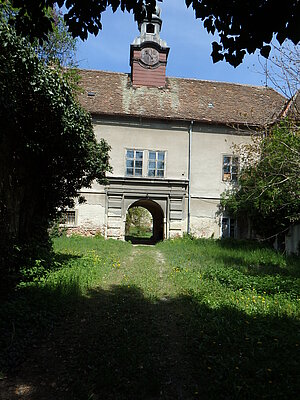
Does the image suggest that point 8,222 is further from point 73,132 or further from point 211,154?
point 211,154

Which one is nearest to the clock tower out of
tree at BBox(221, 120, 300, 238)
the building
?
the building

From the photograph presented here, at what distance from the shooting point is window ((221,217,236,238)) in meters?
18.6

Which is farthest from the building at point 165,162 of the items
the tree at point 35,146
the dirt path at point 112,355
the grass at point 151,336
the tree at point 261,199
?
the dirt path at point 112,355

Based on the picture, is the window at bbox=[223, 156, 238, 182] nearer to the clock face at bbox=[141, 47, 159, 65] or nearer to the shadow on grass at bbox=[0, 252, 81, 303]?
the clock face at bbox=[141, 47, 159, 65]

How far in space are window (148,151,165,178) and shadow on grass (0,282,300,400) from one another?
13.0 meters

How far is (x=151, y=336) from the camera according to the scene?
4.54 metres

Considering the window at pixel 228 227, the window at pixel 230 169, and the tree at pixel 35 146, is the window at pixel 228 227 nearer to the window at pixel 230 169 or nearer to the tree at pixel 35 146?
the window at pixel 230 169

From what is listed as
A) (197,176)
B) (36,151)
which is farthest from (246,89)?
(36,151)

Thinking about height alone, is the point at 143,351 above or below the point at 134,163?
below

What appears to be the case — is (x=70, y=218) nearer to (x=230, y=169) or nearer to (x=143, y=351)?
(x=230, y=169)

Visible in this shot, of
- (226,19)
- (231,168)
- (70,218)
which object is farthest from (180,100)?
(226,19)

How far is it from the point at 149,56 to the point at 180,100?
3.62 metres

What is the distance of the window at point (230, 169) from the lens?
18.9 meters

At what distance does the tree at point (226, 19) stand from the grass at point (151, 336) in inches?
136
